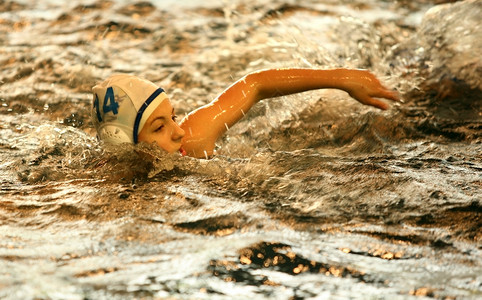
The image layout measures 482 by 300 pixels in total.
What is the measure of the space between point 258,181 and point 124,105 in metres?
0.81

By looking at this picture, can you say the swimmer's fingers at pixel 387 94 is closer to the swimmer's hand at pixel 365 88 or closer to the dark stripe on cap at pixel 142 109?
the swimmer's hand at pixel 365 88

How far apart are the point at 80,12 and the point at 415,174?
18.2 feet

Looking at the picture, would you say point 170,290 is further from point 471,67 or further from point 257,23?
point 257,23

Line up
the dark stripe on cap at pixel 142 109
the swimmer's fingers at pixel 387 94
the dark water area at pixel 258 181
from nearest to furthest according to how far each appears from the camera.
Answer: the dark water area at pixel 258 181 < the dark stripe on cap at pixel 142 109 < the swimmer's fingers at pixel 387 94

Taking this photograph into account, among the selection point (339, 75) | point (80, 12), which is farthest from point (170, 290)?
point (80, 12)

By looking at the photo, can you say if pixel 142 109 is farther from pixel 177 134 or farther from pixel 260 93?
pixel 260 93

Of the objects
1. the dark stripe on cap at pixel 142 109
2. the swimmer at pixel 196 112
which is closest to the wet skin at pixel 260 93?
the swimmer at pixel 196 112

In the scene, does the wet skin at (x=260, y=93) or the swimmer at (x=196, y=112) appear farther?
the wet skin at (x=260, y=93)

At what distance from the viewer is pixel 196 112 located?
364 centimetres

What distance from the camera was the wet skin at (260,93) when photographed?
3.42 meters

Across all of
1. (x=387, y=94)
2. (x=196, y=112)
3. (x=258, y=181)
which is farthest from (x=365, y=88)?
(x=196, y=112)

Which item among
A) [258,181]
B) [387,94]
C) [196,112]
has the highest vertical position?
[387,94]

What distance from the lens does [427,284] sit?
1.96 m

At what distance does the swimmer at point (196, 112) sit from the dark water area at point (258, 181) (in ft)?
0.38
